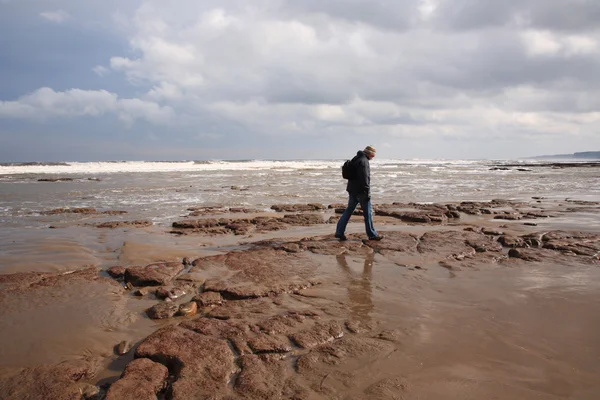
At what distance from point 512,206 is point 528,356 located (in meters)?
12.1

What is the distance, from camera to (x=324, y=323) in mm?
3834

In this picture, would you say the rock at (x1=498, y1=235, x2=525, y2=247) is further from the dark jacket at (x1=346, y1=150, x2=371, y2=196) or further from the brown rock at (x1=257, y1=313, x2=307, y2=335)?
the brown rock at (x1=257, y1=313, x2=307, y2=335)

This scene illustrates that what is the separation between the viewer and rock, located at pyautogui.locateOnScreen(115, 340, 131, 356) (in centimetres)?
340

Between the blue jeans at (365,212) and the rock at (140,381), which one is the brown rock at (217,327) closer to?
the rock at (140,381)


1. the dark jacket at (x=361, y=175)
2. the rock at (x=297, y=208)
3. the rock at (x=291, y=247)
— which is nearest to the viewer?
the rock at (x=291, y=247)

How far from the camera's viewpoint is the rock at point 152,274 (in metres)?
5.21

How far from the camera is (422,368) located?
3.04 metres

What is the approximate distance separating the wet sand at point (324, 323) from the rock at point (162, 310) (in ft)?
0.32

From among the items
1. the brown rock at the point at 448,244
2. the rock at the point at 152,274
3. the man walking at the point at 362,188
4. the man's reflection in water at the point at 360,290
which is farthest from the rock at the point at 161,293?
the brown rock at the point at 448,244

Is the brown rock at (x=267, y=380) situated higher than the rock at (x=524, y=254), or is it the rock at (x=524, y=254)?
the rock at (x=524, y=254)

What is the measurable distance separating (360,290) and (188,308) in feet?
7.14

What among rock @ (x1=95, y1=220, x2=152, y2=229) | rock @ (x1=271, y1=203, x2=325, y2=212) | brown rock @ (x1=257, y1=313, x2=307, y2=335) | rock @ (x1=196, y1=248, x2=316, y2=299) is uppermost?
rock @ (x1=271, y1=203, x2=325, y2=212)

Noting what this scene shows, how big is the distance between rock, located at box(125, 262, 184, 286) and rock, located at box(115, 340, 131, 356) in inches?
66.5

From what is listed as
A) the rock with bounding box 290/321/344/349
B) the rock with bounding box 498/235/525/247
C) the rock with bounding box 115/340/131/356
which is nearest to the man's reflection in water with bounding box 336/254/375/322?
the rock with bounding box 290/321/344/349
